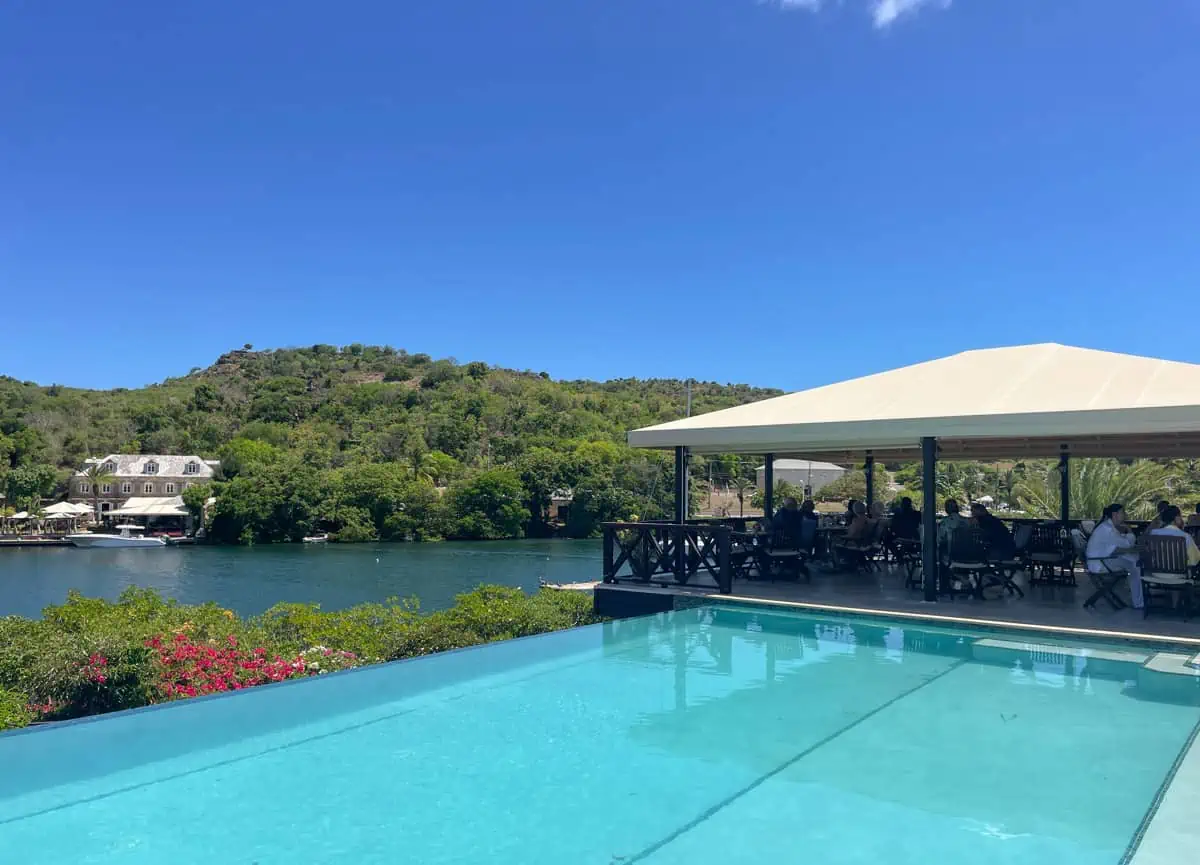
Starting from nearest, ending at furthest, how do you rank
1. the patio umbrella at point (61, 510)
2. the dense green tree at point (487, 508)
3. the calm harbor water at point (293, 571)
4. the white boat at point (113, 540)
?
the calm harbor water at point (293, 571) < the dense green tree at point (487, 508) < the white boat at point (113, 540) < the patio umbrella at point (61, 510)

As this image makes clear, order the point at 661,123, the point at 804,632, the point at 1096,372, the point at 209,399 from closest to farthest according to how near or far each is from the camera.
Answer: the point at 804,632 → the point at 1096,372 → the point at 661,123 → the point at 209,399

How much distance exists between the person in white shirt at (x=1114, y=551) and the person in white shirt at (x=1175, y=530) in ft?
1.10

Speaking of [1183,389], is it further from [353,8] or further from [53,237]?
[53,237]

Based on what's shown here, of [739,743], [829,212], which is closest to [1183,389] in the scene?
[739,743]

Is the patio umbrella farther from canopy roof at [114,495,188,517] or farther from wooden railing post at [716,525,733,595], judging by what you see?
wooden railing post at [716,525,733,595]

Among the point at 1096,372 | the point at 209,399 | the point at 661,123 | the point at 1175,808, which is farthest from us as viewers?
the point at 209,399

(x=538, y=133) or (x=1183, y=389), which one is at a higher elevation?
(x=538, y=133)

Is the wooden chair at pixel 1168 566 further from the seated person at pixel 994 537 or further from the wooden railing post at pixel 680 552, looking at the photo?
the wooden railing post at pixel 680 552

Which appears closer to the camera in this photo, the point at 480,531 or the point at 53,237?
the point at 53,237

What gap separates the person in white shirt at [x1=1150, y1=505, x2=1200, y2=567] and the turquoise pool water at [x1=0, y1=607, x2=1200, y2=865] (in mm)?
1653

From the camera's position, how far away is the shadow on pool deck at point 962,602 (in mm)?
7574

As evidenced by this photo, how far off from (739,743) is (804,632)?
3373 mm

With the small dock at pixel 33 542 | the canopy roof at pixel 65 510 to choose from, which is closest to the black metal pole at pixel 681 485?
the small dock at pixel 33 542

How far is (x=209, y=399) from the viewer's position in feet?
A: 298
